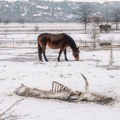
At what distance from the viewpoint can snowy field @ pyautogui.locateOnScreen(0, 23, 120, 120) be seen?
10.7 metres

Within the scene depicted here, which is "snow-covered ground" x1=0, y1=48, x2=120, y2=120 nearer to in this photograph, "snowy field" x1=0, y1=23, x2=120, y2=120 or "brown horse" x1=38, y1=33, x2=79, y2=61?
"snowy field" x1=0, y1=23, x2=120, y2=120

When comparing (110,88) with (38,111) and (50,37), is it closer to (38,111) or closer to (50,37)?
(38,111)

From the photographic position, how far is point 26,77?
57.0ft

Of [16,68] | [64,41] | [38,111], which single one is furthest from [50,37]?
[38,111]

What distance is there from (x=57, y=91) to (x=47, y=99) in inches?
18.3

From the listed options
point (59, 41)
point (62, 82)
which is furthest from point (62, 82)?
point (59, 41)

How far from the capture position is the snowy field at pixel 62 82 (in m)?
10.7

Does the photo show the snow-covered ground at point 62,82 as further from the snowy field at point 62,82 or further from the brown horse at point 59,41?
the brown horse at point 59,41

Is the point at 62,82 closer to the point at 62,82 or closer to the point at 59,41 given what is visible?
the point at 62,82

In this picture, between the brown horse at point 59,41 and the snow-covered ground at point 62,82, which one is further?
the brown horse at point 59,41

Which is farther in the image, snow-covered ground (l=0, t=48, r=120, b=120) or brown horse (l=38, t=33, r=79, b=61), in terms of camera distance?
brown horse (l=38, t=33, r=79, b=61)

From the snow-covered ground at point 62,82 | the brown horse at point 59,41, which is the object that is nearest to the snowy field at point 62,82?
the snow-covered ground at point 62,82

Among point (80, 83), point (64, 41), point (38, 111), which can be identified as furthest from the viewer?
point (64, 41)

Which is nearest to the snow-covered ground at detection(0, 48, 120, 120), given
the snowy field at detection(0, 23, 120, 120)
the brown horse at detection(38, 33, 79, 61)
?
the snowy field at detection(0, 23, 120, 120)
